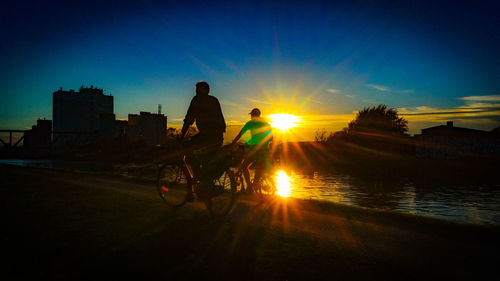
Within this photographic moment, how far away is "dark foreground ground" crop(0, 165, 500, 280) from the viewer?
3.79 meters

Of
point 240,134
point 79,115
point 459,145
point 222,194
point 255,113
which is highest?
point 79,115

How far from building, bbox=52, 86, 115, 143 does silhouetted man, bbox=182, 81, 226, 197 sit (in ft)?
417

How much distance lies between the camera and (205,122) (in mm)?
6602

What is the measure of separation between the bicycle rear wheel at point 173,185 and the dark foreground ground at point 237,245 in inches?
13.1

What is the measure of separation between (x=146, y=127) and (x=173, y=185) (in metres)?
123

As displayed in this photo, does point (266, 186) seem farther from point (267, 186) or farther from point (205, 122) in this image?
point (205, 122)

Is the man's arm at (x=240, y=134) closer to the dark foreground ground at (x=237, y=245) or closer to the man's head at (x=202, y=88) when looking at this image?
the man's head at (x=202, y=88)

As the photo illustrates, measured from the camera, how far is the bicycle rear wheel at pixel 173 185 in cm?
730

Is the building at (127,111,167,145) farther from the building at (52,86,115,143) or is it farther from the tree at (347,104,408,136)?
the tree at (347,104,408,136)

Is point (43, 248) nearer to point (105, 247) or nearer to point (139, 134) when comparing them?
point (105, 247)

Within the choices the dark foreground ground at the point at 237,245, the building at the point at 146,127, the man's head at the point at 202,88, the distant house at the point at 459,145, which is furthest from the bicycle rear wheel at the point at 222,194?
the building at the point at 146,127

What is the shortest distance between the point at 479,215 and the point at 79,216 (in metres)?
12.1

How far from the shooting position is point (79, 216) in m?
6.59

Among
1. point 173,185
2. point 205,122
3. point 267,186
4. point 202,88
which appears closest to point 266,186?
point 267,186
